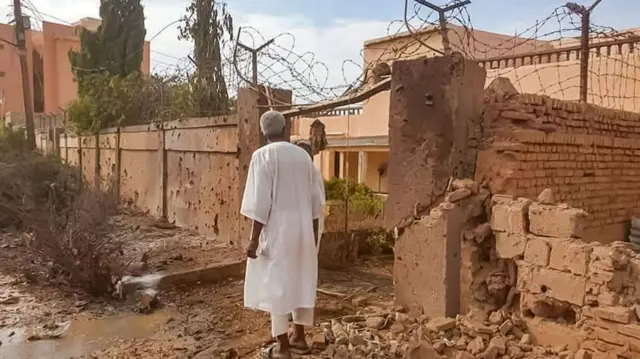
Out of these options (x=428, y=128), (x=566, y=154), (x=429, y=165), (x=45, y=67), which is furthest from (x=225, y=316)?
(x=45, y=67)

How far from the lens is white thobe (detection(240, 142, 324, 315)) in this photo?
382 cm

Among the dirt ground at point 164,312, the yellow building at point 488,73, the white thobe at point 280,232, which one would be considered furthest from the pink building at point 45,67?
the white thobe at point 280,232

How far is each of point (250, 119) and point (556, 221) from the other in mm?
4326

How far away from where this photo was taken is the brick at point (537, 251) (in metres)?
3.83

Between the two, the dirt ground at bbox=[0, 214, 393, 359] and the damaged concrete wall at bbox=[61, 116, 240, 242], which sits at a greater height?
the damaged concrete wall at bbox=[61, 116, 240, 242]

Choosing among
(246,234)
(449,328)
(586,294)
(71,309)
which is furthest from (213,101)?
(586,294)

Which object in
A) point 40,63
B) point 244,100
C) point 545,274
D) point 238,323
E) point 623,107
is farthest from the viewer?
point 40,63

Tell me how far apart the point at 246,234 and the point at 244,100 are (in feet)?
5.84

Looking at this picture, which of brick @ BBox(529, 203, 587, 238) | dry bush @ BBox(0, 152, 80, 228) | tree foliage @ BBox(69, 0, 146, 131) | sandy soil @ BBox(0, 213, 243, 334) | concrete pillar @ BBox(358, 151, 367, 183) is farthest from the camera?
tree foliage @ BBox(69, 0, 146, 131)

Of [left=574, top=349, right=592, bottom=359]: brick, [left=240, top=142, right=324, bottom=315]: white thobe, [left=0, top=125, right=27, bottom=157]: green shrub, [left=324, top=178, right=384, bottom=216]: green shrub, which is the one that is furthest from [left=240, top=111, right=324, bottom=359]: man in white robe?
[left=0, top=125, right=27, bottom=157]: green shrub

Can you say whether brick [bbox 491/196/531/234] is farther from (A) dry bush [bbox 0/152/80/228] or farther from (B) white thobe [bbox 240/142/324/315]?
(A) dry bush [bbox 0/152/80/228]

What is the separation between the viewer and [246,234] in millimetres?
7410

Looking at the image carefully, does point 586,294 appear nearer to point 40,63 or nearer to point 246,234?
point 246,234

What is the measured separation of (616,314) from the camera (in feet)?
10.9
